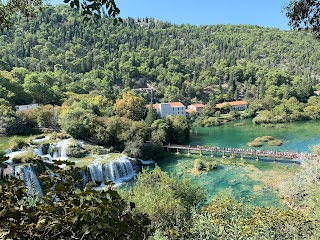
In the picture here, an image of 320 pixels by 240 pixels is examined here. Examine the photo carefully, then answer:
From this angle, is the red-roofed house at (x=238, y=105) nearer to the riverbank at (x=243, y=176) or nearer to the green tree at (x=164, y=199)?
the riverbank at (x=243, y=176)

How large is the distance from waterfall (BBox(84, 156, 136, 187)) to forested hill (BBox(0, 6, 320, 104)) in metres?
25.7

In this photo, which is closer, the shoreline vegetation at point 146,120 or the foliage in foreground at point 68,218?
the foliage in foreground at point 68,218

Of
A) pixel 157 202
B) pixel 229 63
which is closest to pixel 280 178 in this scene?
pixel 157 202

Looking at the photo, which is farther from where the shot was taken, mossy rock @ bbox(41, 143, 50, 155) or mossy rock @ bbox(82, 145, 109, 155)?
mossy rock @ bbox(82, 145, 109, 155)

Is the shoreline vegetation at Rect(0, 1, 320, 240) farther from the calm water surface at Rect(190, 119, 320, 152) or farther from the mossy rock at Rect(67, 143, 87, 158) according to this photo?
the calm water surface at Rect(190, 119, 320, 152)

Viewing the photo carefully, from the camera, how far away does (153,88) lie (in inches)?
Answer: 3782

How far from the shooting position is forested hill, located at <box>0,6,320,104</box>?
81000mm

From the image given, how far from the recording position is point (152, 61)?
378ft

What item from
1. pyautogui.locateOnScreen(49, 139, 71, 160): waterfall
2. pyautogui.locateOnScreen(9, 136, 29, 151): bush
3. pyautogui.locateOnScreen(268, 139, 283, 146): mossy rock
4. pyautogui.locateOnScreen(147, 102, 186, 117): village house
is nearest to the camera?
pyautogui.locateOnScreen(9, 136, 29, 151): bush

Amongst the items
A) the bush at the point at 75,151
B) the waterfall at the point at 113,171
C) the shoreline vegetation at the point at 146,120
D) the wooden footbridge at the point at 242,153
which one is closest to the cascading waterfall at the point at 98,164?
the waterfall at the point at 113,171

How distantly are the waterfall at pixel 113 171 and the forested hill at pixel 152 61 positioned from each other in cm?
2571

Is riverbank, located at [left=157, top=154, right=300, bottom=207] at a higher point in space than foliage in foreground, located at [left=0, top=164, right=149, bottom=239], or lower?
lower

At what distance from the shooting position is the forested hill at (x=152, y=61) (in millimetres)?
81000

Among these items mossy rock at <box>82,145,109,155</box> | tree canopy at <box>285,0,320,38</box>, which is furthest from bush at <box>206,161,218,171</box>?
tree canopy at <box>285,0,320,38</box>
